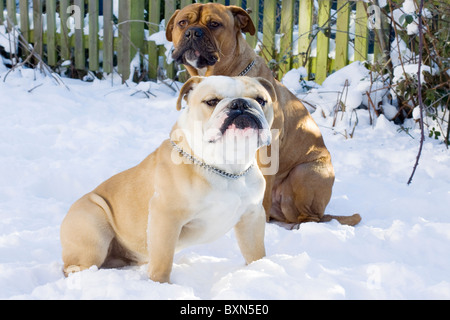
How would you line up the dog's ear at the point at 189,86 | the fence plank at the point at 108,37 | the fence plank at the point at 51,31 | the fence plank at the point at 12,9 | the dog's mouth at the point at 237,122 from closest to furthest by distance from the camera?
the dog's mouth at the point at 237,122 → the dog's ear at the point at 189,86 → the fence plank at the point at 108,37 → the fence plank at the point at 51,31 → the fence plank at the point at 12,9

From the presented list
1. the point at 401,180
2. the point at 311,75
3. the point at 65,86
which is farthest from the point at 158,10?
the point at 401,180

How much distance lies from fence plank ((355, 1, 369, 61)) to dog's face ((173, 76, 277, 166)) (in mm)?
4163

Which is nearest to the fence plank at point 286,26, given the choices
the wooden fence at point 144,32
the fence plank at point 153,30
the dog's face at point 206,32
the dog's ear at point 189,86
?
the wooden fence at point 144,32

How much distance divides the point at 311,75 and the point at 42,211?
13.4ft

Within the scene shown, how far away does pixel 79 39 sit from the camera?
809 cm

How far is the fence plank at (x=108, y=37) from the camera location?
786 cm

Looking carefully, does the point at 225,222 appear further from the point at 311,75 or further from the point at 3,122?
the point at 311,75

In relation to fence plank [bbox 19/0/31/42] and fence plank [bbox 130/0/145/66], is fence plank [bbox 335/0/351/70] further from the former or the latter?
fence plank [bbox 19/0/31/42]

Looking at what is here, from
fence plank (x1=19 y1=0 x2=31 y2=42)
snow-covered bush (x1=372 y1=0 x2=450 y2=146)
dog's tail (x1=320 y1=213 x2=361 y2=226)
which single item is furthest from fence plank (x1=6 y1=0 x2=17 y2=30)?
dog's tail (x1=320 y1=213 x2=361 y2=226)

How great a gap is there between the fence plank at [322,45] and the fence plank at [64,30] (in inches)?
129

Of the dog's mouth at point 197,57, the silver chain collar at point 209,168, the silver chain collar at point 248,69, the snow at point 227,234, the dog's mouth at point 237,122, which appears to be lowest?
the snow at point 227,234

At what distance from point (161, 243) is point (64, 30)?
596 cm

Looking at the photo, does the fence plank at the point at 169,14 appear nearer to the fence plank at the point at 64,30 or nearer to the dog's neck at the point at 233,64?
the fence plank at the point at 64,30

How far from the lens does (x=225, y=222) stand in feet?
9.60
